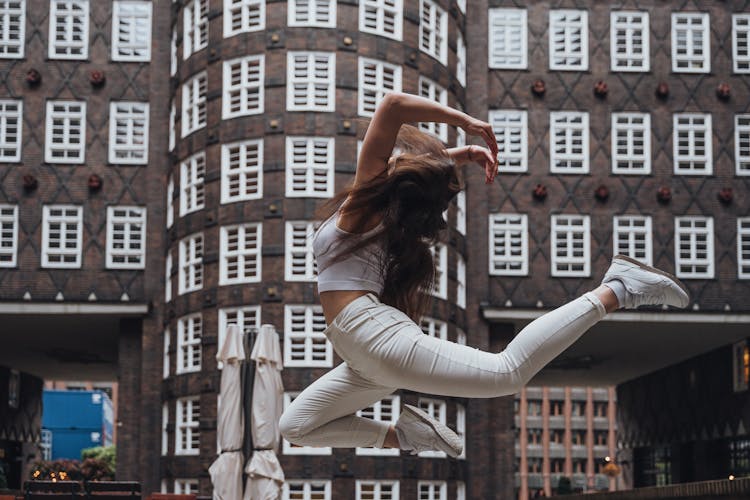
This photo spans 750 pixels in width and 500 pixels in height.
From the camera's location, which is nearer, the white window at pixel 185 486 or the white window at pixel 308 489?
the white window at pixel 308 489

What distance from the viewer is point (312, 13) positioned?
3491 centimetres

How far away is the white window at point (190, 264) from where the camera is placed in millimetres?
35656

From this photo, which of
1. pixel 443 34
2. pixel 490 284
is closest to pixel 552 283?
pixel 490 284

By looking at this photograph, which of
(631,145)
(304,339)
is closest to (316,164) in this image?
(304,339)

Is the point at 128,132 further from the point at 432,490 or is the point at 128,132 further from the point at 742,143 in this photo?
the point at 742,143

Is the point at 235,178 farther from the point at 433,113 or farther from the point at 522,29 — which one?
the point at 433,113

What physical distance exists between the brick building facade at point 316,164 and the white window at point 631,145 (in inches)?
2.5

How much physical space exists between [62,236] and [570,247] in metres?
15.2

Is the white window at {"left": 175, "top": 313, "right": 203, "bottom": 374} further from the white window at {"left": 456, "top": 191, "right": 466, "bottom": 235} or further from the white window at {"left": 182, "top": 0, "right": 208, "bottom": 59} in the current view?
the white window at {"left": 456, "top": 191, "right": 466, "bottom": 235}

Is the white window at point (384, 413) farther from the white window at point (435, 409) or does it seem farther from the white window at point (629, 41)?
the white window at point (629, 41)

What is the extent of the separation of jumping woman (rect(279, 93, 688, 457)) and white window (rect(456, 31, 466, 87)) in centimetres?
3321

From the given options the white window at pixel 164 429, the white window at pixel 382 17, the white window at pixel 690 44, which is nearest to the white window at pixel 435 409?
the white window at pixel 164 429

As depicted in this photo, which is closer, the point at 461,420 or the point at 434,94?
the point at 461,420

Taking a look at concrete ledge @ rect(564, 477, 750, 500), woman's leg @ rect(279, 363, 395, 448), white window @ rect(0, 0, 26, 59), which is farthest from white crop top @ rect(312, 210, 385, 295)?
white window @ rect(0, 0, 26, 59)
